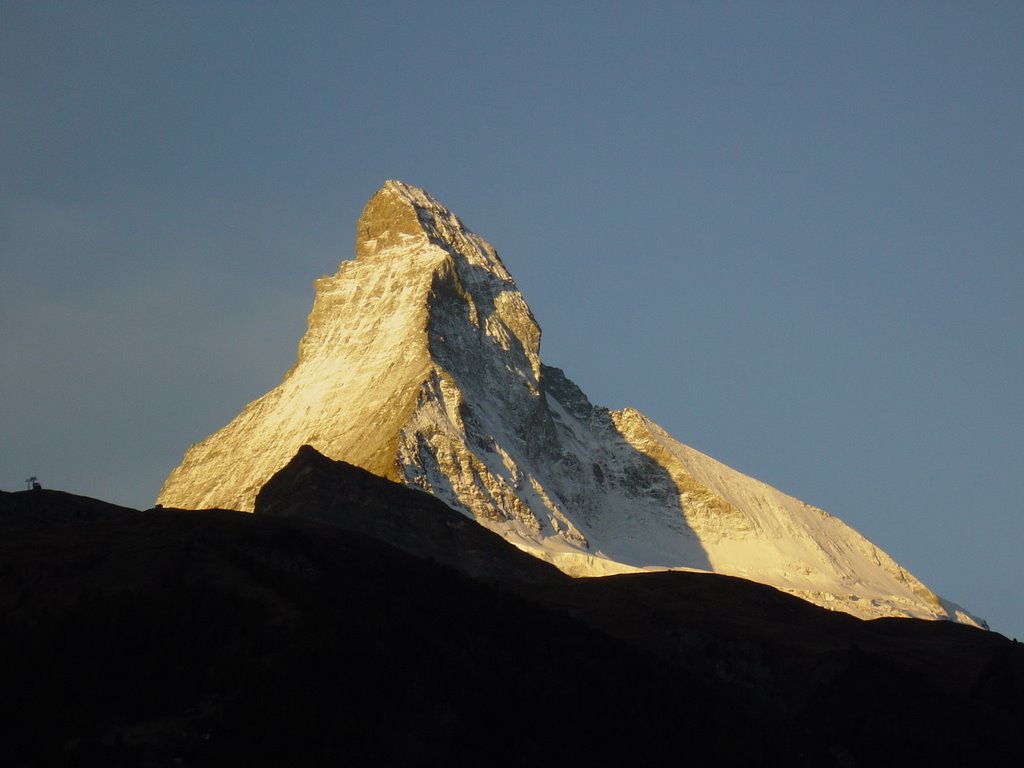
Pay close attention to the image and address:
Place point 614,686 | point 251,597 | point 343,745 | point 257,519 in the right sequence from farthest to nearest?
point 257,519 → point 614,686 → point 251,597 → point 343,745

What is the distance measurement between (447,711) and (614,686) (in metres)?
23.4

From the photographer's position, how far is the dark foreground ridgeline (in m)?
121

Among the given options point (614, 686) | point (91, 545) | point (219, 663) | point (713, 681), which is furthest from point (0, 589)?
point (713, 681)

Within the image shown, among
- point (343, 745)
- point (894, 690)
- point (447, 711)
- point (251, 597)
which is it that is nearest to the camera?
point (343, 745)

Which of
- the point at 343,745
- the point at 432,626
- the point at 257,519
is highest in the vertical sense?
the point at 257,519

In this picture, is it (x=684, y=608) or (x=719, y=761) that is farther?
(x=684, y=608)

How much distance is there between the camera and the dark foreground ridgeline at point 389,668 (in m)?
121

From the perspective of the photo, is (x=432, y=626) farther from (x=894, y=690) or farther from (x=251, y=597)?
(x=894, y=690)

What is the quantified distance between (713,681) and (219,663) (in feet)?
169

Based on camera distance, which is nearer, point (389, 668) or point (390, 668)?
point (389, 668)

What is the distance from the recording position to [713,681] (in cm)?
16425

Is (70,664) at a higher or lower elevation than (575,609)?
lower

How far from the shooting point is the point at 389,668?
13175cm

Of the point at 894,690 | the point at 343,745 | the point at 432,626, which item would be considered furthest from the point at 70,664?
the point at 894,690
